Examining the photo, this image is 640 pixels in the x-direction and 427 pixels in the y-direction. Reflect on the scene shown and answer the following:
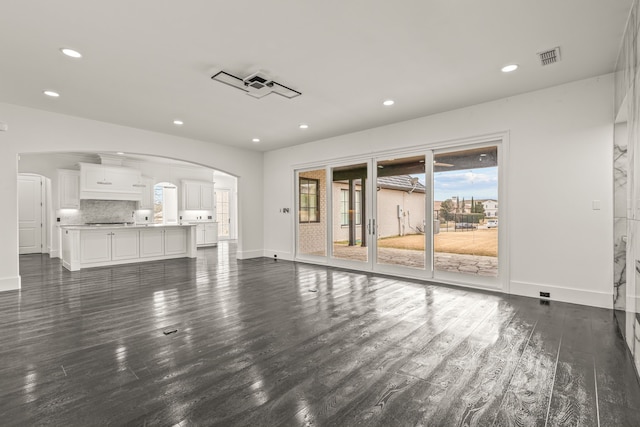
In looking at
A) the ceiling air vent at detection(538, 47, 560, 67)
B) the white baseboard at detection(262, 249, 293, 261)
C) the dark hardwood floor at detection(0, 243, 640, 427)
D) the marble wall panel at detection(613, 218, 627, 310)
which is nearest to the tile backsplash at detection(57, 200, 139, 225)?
the white baseboard at detection(262, 249, 293, 261)

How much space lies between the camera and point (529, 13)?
103 inches

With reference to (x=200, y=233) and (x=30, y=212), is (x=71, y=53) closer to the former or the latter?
(x=200, y=233)

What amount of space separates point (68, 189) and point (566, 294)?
37.1ft

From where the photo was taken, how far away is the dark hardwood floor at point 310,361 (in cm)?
186

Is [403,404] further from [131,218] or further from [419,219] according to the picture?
[131,218]

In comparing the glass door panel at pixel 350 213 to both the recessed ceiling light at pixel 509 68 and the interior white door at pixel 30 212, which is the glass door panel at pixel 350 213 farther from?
the interior white door at pixel 30 212

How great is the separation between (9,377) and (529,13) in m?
5.02

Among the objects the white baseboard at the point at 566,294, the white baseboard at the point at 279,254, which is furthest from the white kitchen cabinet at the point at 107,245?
the white baseboard at the point at 566,294

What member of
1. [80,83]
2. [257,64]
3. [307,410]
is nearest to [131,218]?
[80,83]

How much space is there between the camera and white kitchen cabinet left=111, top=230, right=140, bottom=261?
23.4 feet

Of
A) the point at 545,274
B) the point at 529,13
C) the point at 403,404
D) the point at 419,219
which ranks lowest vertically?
the point at 403,404

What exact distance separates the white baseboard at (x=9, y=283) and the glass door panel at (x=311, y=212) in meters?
5.11

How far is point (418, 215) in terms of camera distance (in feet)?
18.6

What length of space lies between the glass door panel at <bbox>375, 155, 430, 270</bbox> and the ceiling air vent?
2.34 m
